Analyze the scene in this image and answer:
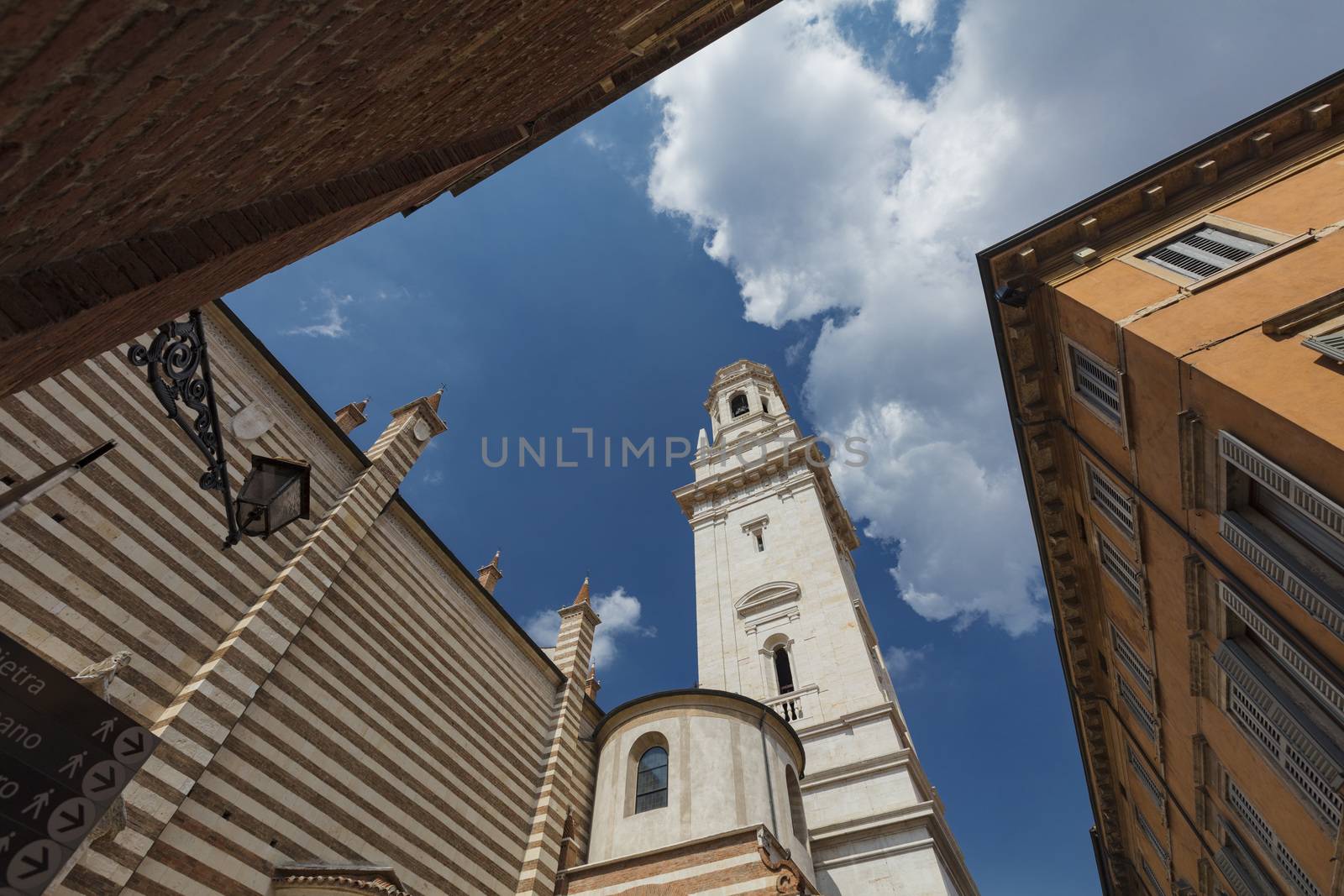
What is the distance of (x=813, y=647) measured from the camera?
21.5m

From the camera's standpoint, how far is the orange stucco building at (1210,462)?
6.98m

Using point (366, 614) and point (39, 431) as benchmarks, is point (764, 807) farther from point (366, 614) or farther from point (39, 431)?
point (39, 431)

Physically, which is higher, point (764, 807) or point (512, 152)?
point (512, 152)

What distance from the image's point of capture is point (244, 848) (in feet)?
29.5

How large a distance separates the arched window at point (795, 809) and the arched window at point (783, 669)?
17.9ft

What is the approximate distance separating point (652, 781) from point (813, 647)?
8.16m

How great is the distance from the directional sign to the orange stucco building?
1053 cm

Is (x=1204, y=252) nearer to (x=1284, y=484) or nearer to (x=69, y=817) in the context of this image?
(x=1284, y=484)

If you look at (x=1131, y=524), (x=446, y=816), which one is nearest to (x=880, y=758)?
(x=1131, y=524)

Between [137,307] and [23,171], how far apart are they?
174 cm

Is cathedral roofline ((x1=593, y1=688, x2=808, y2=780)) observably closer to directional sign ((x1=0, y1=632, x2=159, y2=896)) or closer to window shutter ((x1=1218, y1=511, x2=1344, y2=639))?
window shutter ((x1=1218, y1=511, x2=1344, y2=639))

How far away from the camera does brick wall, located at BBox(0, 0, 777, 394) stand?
223 centimetres

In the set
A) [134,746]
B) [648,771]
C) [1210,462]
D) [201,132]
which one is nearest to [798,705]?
[648,771]

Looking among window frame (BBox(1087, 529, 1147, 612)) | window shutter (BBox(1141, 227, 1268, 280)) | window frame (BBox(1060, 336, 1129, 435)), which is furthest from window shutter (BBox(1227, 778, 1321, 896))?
window shutter (BBox(1141, 227, 1268, 280))
